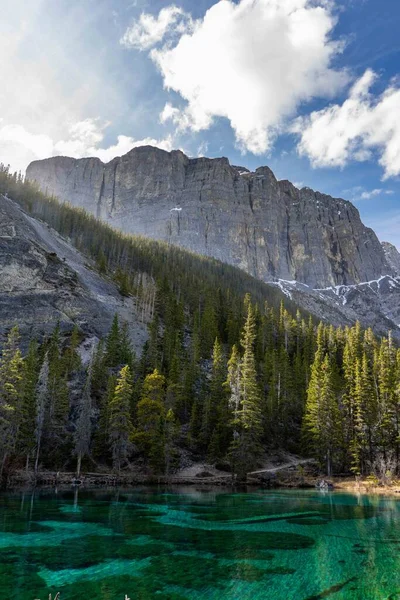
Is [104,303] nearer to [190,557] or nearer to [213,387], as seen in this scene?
[213,387]

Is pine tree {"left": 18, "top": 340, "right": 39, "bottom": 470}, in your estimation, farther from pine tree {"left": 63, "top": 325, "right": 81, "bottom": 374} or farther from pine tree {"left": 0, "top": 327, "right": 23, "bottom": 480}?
pine tree {"left": 63, "top": 325, "right": 81, "bottom": 374}

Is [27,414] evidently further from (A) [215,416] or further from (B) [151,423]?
(A) [215,416]

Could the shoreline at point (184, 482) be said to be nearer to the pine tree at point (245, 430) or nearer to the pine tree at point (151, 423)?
the pine tree at point (245, 430)

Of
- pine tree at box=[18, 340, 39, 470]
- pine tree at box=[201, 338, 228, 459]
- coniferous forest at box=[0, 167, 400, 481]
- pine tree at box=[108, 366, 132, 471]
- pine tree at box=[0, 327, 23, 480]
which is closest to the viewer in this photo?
pine tree at box=[0, 327, 23, 480]

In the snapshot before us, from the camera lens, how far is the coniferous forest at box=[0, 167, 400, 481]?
138ft

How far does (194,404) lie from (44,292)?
117 ft

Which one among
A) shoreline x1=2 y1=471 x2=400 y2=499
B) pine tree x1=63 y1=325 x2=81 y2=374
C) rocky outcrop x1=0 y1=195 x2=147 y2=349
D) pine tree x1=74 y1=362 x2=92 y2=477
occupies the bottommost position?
shoreline x1=2 y1=471 x2=400 y2=499

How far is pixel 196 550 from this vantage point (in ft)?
52.0

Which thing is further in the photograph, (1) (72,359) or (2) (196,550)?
(1) (72,359)

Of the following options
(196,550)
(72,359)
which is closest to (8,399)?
(72,359)

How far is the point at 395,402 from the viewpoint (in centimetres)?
4456

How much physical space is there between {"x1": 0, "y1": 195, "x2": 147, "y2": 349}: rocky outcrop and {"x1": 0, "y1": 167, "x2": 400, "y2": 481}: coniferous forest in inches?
178

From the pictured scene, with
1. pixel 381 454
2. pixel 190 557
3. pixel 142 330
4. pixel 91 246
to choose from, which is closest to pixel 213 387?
pixel 381 454

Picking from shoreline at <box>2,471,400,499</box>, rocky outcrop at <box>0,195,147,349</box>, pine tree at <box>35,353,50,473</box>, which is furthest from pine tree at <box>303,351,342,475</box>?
rocky outcrop at <box>0,195,147,349</box>
